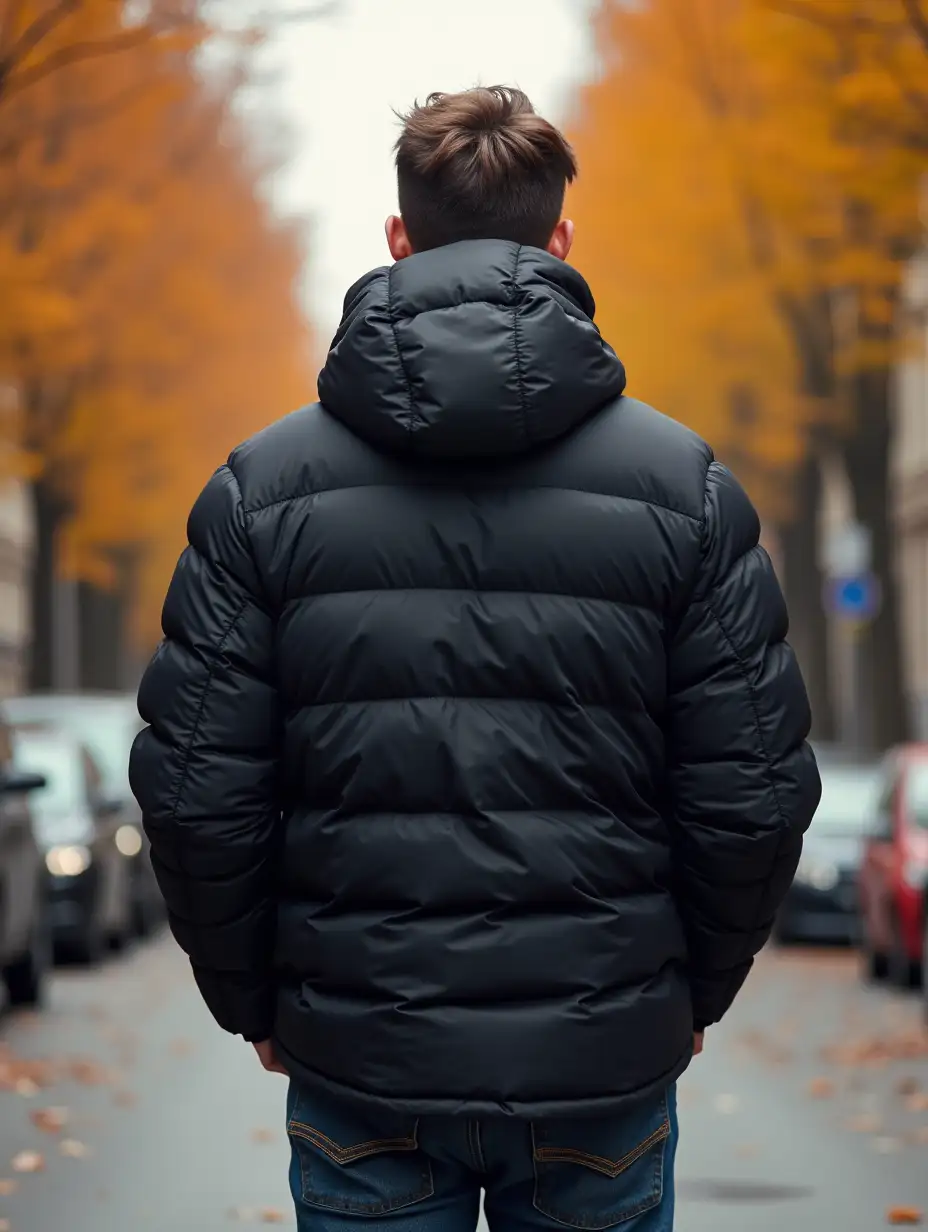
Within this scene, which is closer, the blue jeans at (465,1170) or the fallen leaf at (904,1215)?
the blue jeans at (465,1170)

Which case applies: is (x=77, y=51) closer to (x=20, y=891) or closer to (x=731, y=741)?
(x=20, y=891)

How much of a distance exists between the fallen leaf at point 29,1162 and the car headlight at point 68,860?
25.5 feet

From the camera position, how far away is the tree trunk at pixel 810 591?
3375 cm

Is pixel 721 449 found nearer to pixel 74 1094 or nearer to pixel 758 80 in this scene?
pixel 758 80

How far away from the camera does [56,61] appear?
14094 mm

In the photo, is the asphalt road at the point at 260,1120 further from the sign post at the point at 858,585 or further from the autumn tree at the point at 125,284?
the sign post at the point at 858,585

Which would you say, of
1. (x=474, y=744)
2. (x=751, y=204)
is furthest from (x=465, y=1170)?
(x=751, y=204)

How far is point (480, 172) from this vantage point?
3.16 m

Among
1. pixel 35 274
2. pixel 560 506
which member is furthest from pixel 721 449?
pixel 560 506

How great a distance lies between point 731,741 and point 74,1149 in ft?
21.0

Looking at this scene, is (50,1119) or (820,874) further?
(820,874)

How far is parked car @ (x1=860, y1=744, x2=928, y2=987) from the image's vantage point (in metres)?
14.9

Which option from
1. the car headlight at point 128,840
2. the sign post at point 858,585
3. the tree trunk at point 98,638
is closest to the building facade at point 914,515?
the tree trunk at point 98,638

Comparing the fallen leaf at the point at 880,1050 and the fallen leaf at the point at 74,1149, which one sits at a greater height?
the fallen leaf at the point at 74,1149
